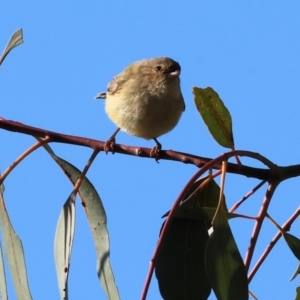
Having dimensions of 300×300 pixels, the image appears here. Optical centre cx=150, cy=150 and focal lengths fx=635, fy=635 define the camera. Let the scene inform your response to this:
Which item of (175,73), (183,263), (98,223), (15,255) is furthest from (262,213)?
(175,73)

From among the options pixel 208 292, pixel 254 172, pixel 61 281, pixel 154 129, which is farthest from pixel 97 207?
pixel 154 129

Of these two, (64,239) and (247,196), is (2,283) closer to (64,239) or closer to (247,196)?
(64,239)

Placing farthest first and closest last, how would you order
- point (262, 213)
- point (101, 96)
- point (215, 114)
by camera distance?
point (101, 96) < point (215, 114) < point (262, 213)

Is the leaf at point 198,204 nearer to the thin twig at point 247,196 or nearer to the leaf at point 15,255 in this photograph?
the thin twig at point 247,196

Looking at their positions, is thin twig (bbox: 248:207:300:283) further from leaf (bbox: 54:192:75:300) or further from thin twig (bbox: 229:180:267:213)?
leaf (bbox: 54:192:75:300)

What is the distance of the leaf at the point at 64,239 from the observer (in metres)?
2.10

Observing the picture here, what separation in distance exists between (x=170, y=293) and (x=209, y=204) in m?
0.33

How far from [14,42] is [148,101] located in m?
1.22

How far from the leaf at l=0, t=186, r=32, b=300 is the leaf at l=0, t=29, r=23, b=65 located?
0.47m

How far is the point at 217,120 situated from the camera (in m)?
1.92

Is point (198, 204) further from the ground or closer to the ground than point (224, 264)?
further from the ground

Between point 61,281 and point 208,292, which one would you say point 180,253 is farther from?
point 61,281

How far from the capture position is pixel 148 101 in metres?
3.33

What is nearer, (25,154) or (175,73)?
(25,154)
